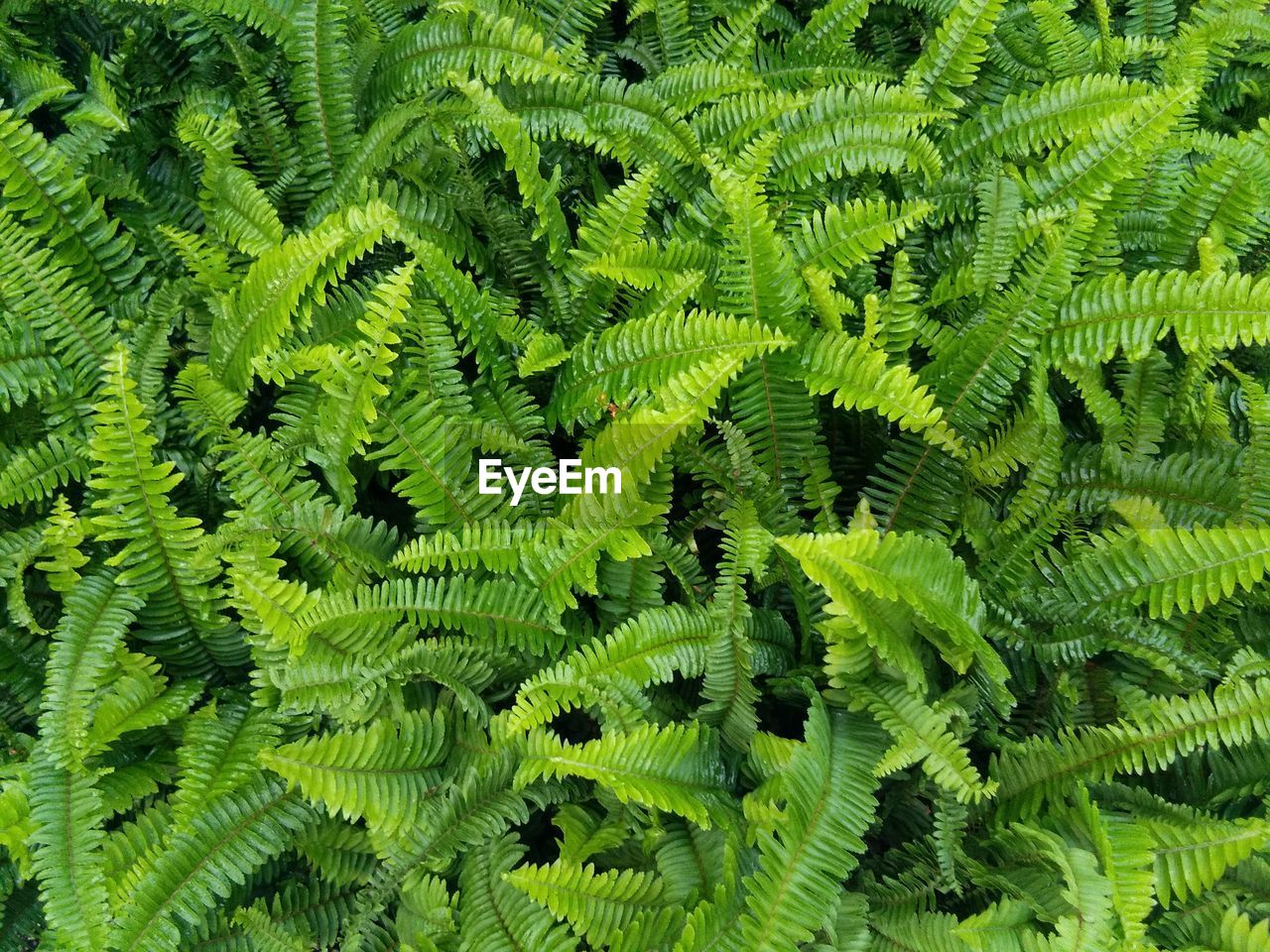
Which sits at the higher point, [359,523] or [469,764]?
[359,523]

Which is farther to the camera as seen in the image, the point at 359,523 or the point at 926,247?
the point at 926,247

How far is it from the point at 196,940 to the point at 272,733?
1.60 feet

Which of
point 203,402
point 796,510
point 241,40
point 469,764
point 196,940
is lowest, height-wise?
point 196,940

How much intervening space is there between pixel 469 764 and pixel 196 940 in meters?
0.74

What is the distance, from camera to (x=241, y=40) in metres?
2.99

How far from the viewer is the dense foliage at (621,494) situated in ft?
6.71

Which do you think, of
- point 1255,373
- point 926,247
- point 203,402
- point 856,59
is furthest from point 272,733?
point 1255,373

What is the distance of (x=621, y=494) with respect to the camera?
2248 millimetres

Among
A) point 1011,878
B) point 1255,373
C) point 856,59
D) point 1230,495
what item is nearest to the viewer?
point 1011,878

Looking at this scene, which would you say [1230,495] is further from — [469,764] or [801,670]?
[469,764]

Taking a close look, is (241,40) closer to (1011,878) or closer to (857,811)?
(857,811)

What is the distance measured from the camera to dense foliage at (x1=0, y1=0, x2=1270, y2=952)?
2045mm

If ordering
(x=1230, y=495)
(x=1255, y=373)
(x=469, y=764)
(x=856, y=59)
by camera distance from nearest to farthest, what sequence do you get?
(x=469, y=764) < (x=1230, y=495) < (x=1255, y=373) < (x=856, y=59)

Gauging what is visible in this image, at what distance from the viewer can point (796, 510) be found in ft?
8.32
